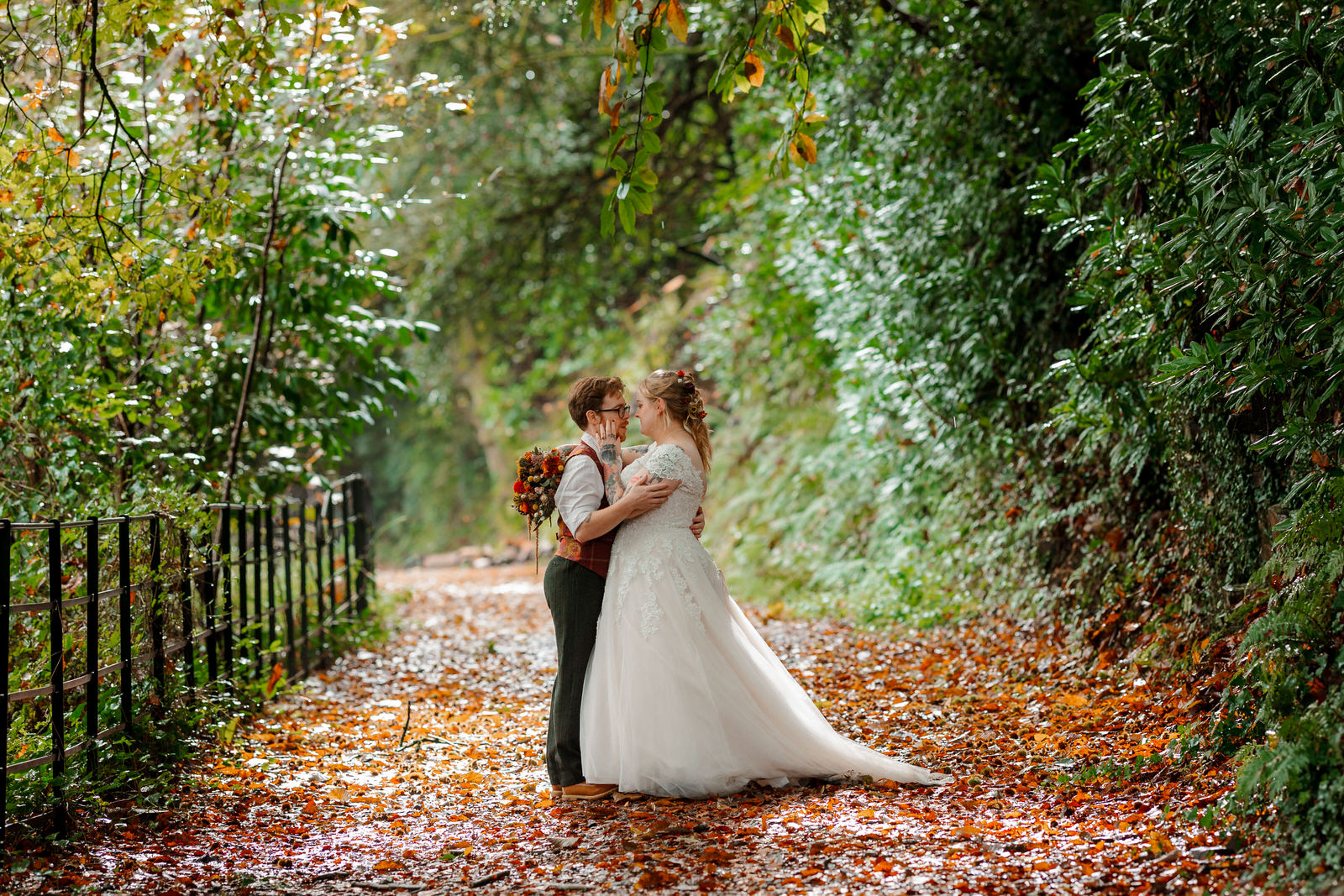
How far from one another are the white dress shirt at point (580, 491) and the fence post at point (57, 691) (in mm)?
2082

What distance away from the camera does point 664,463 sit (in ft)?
16.7

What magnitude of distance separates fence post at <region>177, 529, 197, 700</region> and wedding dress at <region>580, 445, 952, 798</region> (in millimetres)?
2298

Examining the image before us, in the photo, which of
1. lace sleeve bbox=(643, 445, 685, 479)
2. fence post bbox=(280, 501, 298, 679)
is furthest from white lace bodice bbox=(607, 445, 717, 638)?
fence post bbox=(280, 501, 298, 679)

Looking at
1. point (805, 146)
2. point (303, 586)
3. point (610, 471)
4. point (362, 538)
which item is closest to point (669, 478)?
point (610, 471)

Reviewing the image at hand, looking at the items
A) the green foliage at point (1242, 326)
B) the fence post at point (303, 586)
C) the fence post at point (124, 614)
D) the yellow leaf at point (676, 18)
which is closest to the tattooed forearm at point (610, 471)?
the yellow leaf at point (676, 18)

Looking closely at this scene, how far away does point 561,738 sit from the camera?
504cm

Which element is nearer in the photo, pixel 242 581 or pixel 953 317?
pixel 242 581

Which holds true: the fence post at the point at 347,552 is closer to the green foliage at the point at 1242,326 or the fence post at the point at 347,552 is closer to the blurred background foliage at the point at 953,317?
the blurred background foliage at the point at 953,317

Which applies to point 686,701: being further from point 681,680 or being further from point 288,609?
point 288,609

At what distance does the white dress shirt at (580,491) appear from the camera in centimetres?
500

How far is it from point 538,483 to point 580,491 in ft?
0.78

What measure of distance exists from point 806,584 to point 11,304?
7880 millimetres

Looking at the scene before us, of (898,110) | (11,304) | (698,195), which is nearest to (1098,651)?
(898,110)

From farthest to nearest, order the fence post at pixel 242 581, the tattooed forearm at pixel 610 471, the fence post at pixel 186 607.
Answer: the fence post at pixel 242 581 → the fence post at pixel 186 607 → the tattooed forearm at pixel 610 471
